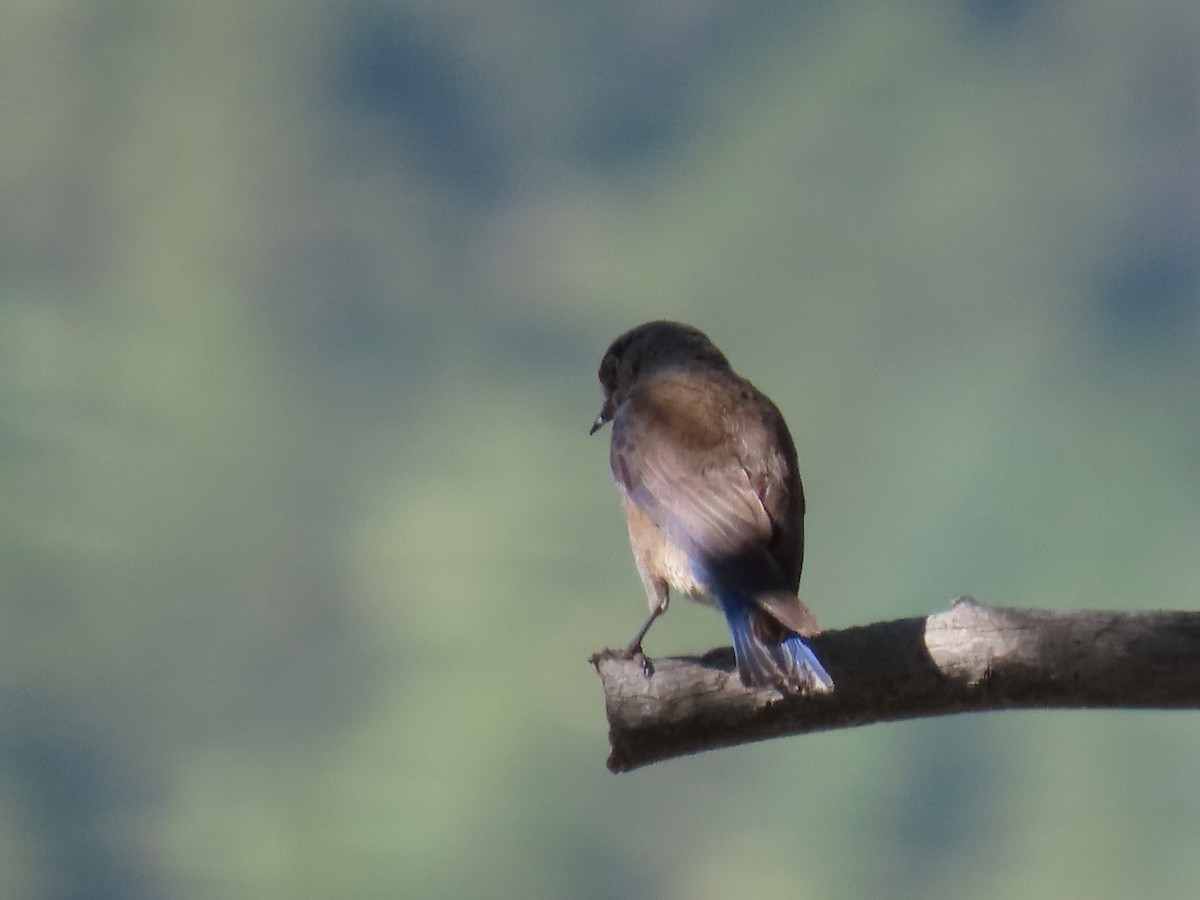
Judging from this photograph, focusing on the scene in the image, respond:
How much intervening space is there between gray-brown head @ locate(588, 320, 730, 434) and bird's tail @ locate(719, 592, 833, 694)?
1549 millimetres

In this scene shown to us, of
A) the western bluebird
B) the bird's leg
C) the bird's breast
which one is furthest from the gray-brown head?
the bird's leg

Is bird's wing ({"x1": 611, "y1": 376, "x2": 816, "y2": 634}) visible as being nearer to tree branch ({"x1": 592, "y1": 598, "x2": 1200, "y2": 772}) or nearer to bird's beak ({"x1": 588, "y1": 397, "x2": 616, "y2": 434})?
tree branch ({"x1": 592, "y1": 598, "x2": 1200, "y2": 772})

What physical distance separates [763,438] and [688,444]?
0.61 ft

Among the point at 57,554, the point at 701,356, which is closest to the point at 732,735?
the point at 701,356

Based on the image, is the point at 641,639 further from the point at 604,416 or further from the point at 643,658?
the point at 604,416

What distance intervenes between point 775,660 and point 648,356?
75.0 inches

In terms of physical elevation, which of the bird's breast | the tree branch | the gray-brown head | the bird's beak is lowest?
the tree branch

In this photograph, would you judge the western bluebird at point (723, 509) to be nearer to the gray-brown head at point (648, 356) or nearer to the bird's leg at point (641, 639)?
the bird's leg at point (641, 639)

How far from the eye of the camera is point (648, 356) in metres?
4.69

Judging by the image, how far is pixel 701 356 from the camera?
4.56 meters

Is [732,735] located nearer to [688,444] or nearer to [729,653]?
[729,653]

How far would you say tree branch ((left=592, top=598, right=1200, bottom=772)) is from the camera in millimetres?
2857

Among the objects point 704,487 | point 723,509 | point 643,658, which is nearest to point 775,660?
point 643,658

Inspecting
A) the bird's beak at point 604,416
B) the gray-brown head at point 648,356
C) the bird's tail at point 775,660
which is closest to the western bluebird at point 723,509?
the bird's tail at point 775,660
